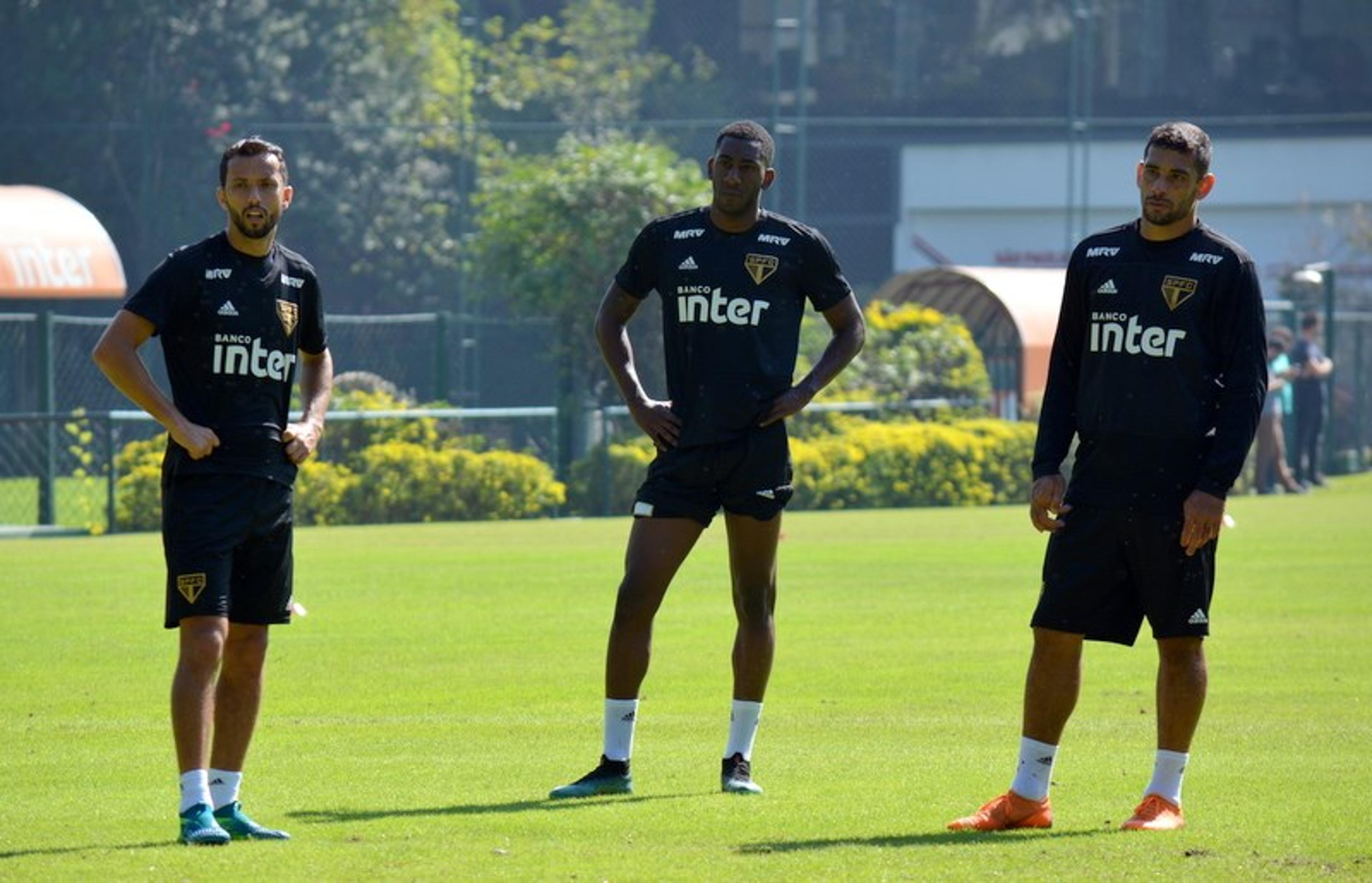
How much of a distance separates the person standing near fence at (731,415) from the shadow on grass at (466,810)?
1.29 feet

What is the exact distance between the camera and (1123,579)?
8086 mm

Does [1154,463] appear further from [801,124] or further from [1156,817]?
[801,124]

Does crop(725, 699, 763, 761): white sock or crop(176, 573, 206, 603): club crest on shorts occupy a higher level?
crop(176, 573, 206, 603): club crest on shorts

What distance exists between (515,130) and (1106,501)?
2901cm

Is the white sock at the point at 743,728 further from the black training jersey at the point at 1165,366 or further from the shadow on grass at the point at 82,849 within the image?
the shadow on grass at the point at 82,849

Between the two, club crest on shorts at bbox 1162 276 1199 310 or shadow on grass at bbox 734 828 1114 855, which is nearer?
shadow on grass at bbox 734 828 1114 855

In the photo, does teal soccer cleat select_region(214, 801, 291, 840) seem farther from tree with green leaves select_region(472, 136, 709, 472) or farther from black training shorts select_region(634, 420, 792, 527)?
tree with green leaves select_region(472, 136, 709, 472)

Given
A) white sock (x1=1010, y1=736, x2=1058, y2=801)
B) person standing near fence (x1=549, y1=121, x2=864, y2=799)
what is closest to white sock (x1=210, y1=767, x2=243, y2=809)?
person standing near fence (x1=549, y1=121, x2=864, y2=799)

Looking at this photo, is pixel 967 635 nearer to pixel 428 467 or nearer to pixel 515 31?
pixel 428 467

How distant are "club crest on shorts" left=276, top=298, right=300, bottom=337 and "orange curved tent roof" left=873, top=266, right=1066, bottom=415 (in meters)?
21.2

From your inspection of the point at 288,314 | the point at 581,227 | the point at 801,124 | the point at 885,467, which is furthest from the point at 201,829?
the point at 801,124

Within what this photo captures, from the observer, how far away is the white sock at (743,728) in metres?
8.93

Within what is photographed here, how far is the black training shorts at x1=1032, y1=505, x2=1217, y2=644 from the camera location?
8.00m

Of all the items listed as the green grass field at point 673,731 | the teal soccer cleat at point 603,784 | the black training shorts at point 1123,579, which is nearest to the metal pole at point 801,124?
the green grass field at point 673,731
